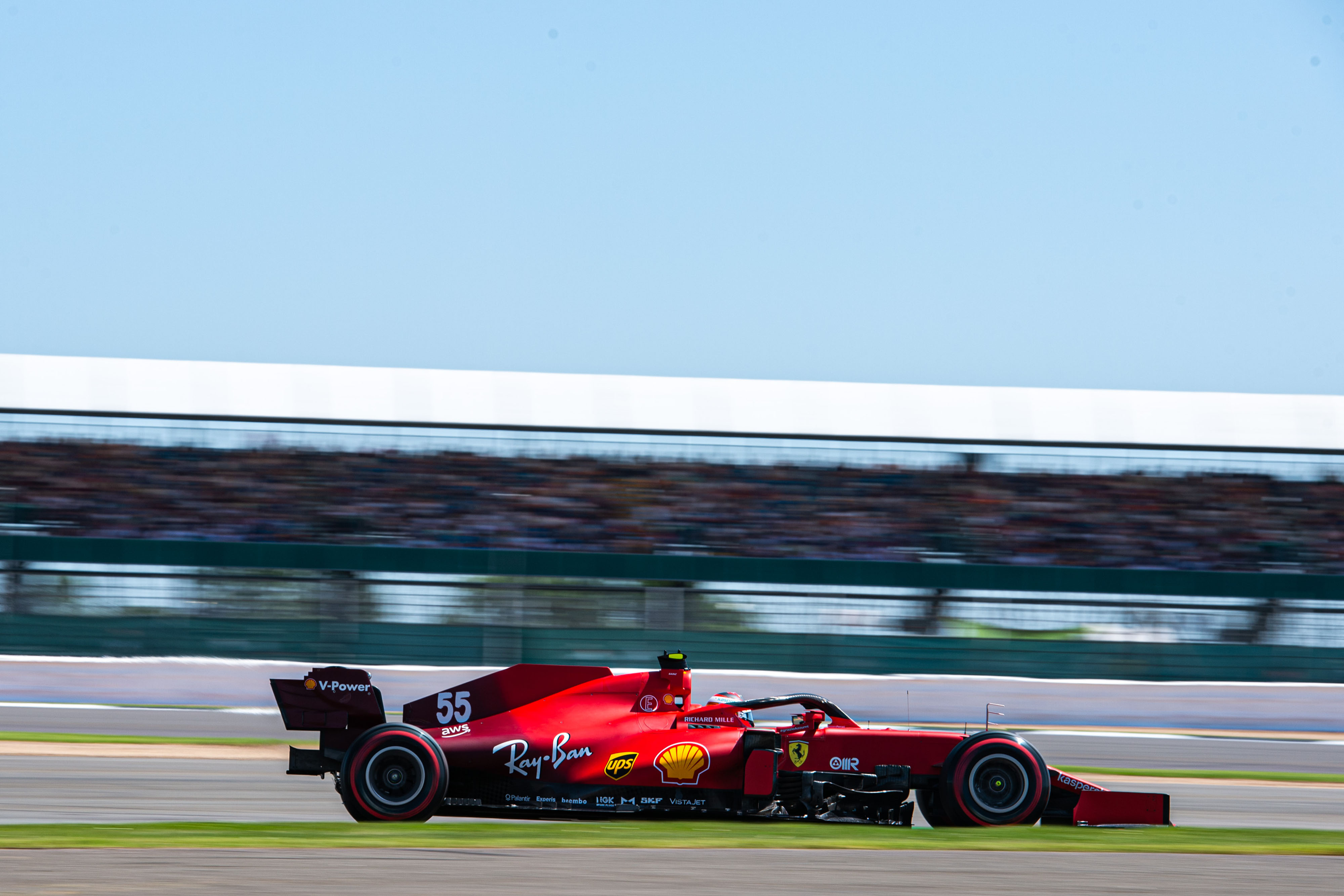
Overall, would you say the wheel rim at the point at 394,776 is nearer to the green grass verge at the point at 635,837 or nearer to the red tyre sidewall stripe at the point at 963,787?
the green grass verge at the point at 635,837

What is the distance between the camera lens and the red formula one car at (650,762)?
677cm

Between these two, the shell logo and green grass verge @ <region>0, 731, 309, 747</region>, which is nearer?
the shell logo

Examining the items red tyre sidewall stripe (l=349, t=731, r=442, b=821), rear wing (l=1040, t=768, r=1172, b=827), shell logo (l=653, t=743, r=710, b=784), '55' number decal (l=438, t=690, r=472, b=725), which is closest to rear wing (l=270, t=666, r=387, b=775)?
red tyre sidewall stripe (l=349, t=731, r=442, b=821)

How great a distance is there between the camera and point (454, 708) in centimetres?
714

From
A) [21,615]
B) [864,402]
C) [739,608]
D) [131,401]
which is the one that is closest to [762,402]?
[864,402]

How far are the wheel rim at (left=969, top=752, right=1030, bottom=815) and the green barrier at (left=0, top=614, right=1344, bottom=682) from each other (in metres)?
8.18

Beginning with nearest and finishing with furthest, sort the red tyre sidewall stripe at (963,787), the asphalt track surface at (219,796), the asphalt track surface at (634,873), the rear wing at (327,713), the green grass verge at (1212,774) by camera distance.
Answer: the asphalt track surface at (634,873) < the red tyre sidewall stripe at (963,787) < the rear wing at (327,713) < the asphalt track surface at (219,796) < the green grass verge at (1212,774)

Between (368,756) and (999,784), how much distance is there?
333 cm

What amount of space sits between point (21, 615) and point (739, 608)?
853cm

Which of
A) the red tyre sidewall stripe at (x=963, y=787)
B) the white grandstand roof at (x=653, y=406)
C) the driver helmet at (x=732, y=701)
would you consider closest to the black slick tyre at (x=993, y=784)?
the red tyre sidewall stripe at (x=963, y=787)

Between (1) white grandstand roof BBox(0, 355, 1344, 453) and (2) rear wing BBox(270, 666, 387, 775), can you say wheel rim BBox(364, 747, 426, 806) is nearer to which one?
(2) rear wing BBox(270, 666, 387, 775)

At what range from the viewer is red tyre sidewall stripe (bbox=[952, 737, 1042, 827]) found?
6.86 metres

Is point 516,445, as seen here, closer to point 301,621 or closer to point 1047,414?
point 301,621

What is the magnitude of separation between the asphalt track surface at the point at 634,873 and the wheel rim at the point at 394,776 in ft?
2.63
